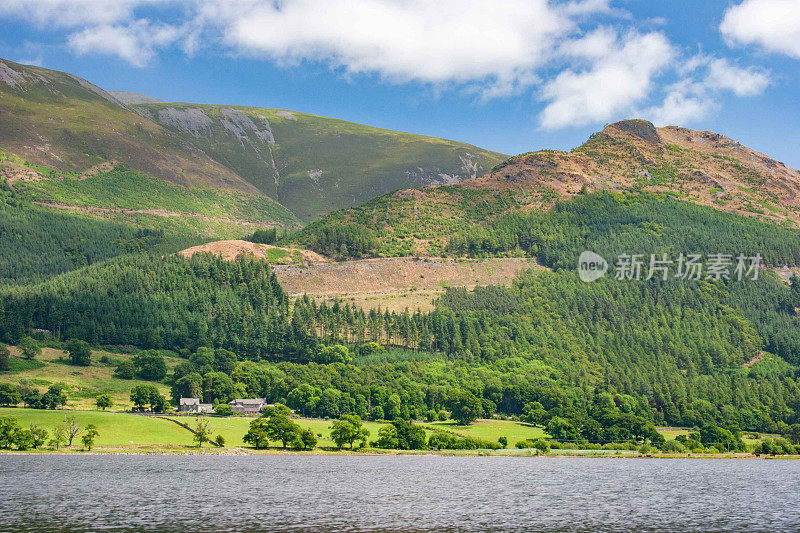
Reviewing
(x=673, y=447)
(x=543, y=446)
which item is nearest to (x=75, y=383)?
(x=543, y=446)

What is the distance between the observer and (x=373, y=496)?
8500cm

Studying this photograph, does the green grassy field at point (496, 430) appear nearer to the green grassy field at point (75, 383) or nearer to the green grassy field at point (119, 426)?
the green grassy field at point (119, 426)

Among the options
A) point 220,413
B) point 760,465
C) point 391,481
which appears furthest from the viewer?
point 220,413

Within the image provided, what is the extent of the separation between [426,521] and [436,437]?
9163 cm

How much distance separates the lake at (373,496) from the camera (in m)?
66.5

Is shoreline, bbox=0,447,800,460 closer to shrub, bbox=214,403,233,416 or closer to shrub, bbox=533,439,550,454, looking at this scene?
shrub, bbox=533,439,550,454

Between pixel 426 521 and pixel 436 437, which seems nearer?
pixel 426 521

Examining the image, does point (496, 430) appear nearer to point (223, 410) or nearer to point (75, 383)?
point (223, 410)

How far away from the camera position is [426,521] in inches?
2697

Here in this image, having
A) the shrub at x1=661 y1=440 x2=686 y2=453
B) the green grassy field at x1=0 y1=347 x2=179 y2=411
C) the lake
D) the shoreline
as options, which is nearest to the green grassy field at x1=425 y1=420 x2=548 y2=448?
the shoreline

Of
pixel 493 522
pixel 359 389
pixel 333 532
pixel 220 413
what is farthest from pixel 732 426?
pixel 333 532

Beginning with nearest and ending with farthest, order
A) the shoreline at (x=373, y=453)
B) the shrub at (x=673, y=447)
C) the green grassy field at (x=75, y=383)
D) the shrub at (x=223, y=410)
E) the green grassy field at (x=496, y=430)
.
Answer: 1. the shoreline at (x=373, y=453)
2. the green grassy field at (x=496, y=430)
3. the shrub at (x=673, y=447)
4. the green grassy field at (x=75, y=383)
5. the shrub at (x=223, y=410)

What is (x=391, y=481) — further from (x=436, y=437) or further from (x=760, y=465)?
(x=760, y=465)

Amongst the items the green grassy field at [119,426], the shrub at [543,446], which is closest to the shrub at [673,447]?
the shrub at [543,446]
